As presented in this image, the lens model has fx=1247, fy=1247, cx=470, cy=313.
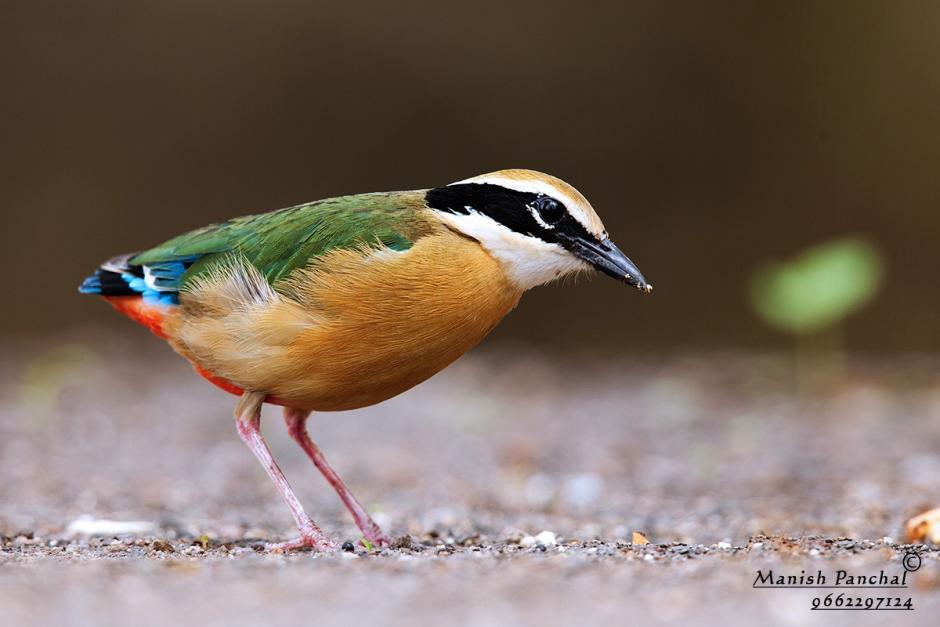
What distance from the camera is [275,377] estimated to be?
576 cm

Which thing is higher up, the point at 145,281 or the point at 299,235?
the point at 299,235

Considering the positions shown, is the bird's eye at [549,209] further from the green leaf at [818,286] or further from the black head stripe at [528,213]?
the green leaf at [818,286]

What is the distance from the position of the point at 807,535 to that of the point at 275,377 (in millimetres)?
2583

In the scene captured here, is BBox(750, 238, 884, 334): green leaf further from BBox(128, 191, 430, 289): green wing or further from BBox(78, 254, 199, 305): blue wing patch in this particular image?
BBox(78, 254, 199, 305): blue wing patch

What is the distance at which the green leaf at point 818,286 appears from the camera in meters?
10.1

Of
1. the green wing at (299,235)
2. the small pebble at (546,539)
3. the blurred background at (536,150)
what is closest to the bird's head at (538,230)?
the green wing at (299,235)

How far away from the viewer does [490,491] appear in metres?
8.12

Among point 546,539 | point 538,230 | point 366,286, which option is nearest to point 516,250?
point 538,230

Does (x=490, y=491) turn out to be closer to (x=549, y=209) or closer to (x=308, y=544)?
(x=308, y=544)

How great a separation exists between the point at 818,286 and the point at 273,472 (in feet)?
19.4

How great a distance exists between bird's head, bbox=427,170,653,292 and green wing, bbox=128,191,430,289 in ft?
0.89

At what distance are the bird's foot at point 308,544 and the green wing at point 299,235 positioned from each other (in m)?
1.18

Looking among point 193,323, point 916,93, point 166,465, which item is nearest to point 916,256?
point 916,93

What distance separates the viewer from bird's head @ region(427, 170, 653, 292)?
583cm
